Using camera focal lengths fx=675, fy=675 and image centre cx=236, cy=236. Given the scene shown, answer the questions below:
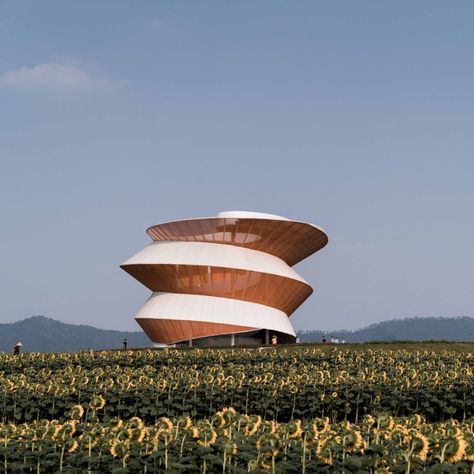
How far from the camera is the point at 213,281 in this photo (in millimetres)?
44938

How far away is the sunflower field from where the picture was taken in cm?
794

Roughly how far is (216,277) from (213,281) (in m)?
0.38

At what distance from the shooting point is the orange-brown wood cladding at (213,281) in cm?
4469

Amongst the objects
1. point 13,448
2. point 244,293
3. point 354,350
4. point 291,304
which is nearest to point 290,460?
point 13,448

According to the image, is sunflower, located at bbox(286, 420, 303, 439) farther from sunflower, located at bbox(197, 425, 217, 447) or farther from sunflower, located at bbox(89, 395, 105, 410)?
sunflower, located at bbox(89, 395, 105, 410)

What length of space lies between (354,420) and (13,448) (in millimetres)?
11085

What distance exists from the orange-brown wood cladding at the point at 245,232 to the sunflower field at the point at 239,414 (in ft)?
51.7

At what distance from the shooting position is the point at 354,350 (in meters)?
31.0

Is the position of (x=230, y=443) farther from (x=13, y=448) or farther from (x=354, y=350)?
(x=354, y=350)

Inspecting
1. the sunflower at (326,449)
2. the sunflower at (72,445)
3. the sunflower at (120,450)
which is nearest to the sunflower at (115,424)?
the sunflower at (72,445)

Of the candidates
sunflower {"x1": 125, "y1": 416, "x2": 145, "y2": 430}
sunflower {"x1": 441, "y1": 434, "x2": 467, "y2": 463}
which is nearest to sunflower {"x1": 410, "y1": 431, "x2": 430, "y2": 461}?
sunflower {"x1": 441, "y1": 434, "x2": 467, "y2": 463}

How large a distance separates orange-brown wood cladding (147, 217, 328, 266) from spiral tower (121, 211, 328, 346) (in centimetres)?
7

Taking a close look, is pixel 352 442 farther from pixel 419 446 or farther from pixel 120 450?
pixel 120 450

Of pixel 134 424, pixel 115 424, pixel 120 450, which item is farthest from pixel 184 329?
pixel 120 450
